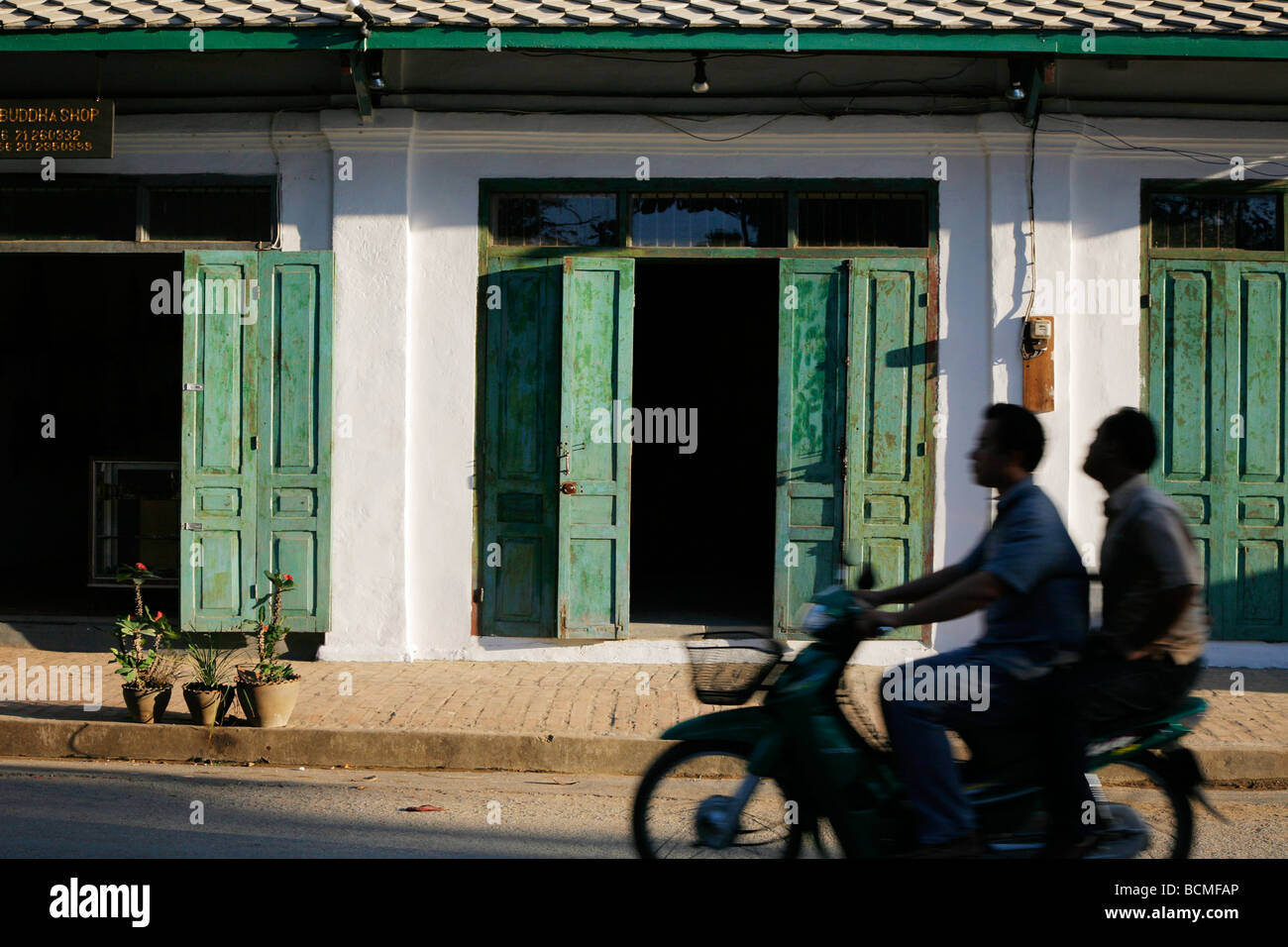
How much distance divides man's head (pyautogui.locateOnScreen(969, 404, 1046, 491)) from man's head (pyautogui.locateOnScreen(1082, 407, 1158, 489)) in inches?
8.5

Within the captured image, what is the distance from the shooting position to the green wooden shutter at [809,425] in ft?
29.5

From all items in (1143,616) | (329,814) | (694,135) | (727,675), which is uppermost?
(694,135)

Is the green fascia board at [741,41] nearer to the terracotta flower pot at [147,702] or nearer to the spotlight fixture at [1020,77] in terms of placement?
the spotlight fixture at [1020,77]

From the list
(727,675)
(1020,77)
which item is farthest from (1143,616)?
(1020,77)

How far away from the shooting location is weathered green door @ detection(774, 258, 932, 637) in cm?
895

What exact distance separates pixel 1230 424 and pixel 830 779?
652 cm

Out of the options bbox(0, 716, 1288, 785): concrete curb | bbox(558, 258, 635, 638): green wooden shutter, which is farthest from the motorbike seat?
bbox(558, 258, 635, 638): green wooden shutter

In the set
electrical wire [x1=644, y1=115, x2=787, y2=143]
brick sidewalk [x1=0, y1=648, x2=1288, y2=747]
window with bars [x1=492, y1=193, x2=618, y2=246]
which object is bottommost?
brick sidewalk [x1=0, y1=648, x2=1288, y2=747]

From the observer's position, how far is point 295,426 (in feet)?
29.6

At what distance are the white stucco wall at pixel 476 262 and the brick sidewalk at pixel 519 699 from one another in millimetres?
338

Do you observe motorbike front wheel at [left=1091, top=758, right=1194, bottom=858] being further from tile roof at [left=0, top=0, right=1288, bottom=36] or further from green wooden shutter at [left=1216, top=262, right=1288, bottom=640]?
tile roof at [left=0, top=0, right=1288, bottom=36]

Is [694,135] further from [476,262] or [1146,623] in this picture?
[1146,623]

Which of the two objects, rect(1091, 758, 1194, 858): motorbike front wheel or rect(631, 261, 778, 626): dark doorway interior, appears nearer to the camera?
rect(1091, 758, 1194, 858): motorbike front wheel

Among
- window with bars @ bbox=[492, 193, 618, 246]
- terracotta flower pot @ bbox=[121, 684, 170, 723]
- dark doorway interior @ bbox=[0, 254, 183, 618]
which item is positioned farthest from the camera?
dark doorway interior @ bbox=[0, 254, 183, 618]
